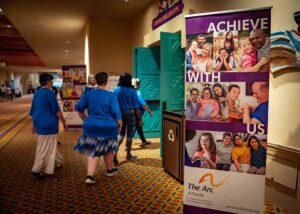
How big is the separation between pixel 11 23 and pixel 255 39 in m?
9.09

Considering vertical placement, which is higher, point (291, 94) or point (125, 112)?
point (291, 94)

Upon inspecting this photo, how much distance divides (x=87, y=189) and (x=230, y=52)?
2.45m

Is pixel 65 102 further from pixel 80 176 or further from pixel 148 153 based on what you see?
pixel 80 176

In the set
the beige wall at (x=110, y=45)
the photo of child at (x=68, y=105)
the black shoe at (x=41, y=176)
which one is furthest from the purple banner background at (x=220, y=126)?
the beige wall at (x=110, y=45)

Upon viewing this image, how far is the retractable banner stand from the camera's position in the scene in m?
2.25

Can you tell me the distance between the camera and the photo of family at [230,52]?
2.21 metres

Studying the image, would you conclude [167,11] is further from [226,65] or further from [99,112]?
[226,65]

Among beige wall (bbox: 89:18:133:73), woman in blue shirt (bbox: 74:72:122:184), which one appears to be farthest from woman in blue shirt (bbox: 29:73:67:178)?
beige wall (bbox: 89:18:133:73)

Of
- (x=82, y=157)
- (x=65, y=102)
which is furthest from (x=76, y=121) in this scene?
(x=82, y=157)

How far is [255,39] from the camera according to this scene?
7.29 ft

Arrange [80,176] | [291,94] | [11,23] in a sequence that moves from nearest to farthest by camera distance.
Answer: [291,94], [80,176], [11,23]

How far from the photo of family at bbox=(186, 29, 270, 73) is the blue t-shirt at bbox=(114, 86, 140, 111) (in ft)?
6.94

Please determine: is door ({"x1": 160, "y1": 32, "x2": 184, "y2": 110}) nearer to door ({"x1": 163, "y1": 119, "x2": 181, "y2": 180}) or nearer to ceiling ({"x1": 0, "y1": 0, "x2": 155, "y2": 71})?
door ({"x1": 163, "y1": 119, "x2": 181, "y2": 180})

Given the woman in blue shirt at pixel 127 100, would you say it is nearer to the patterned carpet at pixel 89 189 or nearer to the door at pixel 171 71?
the door at pixel 171 71
